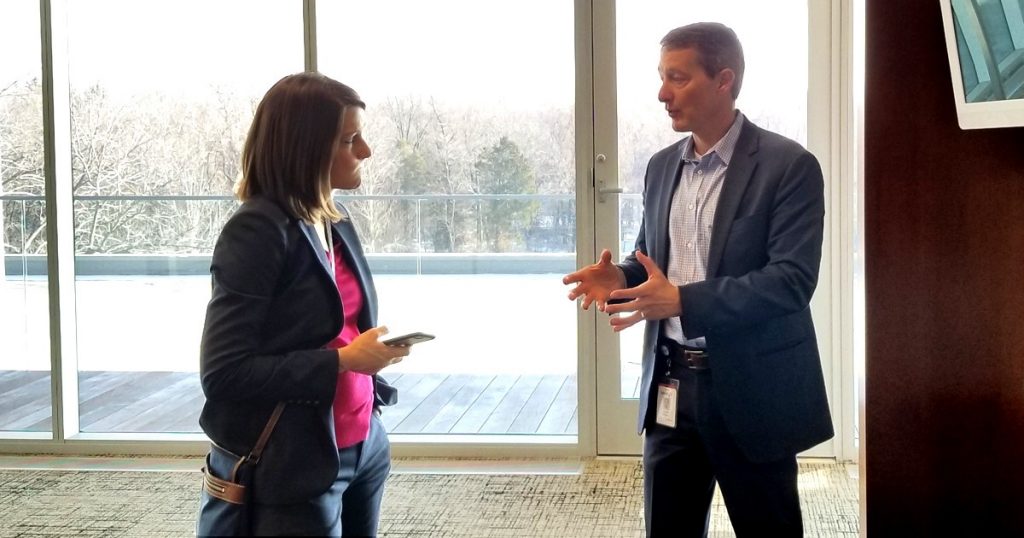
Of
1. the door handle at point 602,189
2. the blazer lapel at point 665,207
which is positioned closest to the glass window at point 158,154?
the door handle at point 602,189

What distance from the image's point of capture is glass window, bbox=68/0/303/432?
13.8 feet

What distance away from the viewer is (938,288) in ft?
6.40

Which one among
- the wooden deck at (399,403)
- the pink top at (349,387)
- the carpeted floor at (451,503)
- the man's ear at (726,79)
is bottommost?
the carpeted floor at (451,503)

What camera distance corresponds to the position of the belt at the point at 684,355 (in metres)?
1.96

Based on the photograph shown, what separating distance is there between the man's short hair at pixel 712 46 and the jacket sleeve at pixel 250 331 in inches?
35.4

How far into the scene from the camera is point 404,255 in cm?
420

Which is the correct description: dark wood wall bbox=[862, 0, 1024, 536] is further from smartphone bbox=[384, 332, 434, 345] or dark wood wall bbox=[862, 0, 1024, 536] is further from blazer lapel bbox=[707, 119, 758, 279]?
smartphone bbox=[384, 332, 434, 345]

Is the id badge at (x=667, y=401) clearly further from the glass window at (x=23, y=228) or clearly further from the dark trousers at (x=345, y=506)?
the glass window at (x=23, y=228)

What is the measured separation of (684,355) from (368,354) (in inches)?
28.1

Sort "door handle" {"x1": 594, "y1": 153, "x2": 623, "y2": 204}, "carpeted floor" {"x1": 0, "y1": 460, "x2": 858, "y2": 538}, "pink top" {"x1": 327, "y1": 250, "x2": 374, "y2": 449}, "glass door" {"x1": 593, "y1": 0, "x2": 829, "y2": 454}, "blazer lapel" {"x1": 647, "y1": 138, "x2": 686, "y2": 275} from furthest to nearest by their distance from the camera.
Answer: "door handle" {"x1": 594, "y1": 153, "x2": 623, "y2": 204} < "glass door" {"x1": 593, "y1": 0, "x2": 829, "y2": 454} < "carpeted floor" {"x1": 0, "y1": 460, "x2": 858, "y2": 538} < "blazer lapel" {"x1": 647, "y1": 138, "x2": 686, "y2": 275} < "pink top" {"x1": 327, "y1": 250, "x2": 374, "y2": 449}

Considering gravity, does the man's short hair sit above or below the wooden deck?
above

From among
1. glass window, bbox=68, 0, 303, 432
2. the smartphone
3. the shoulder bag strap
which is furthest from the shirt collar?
glass window, bbox=68, 0, 303, 432

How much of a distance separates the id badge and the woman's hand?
0.66 m

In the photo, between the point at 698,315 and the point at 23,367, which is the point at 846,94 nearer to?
the point at 698,315
